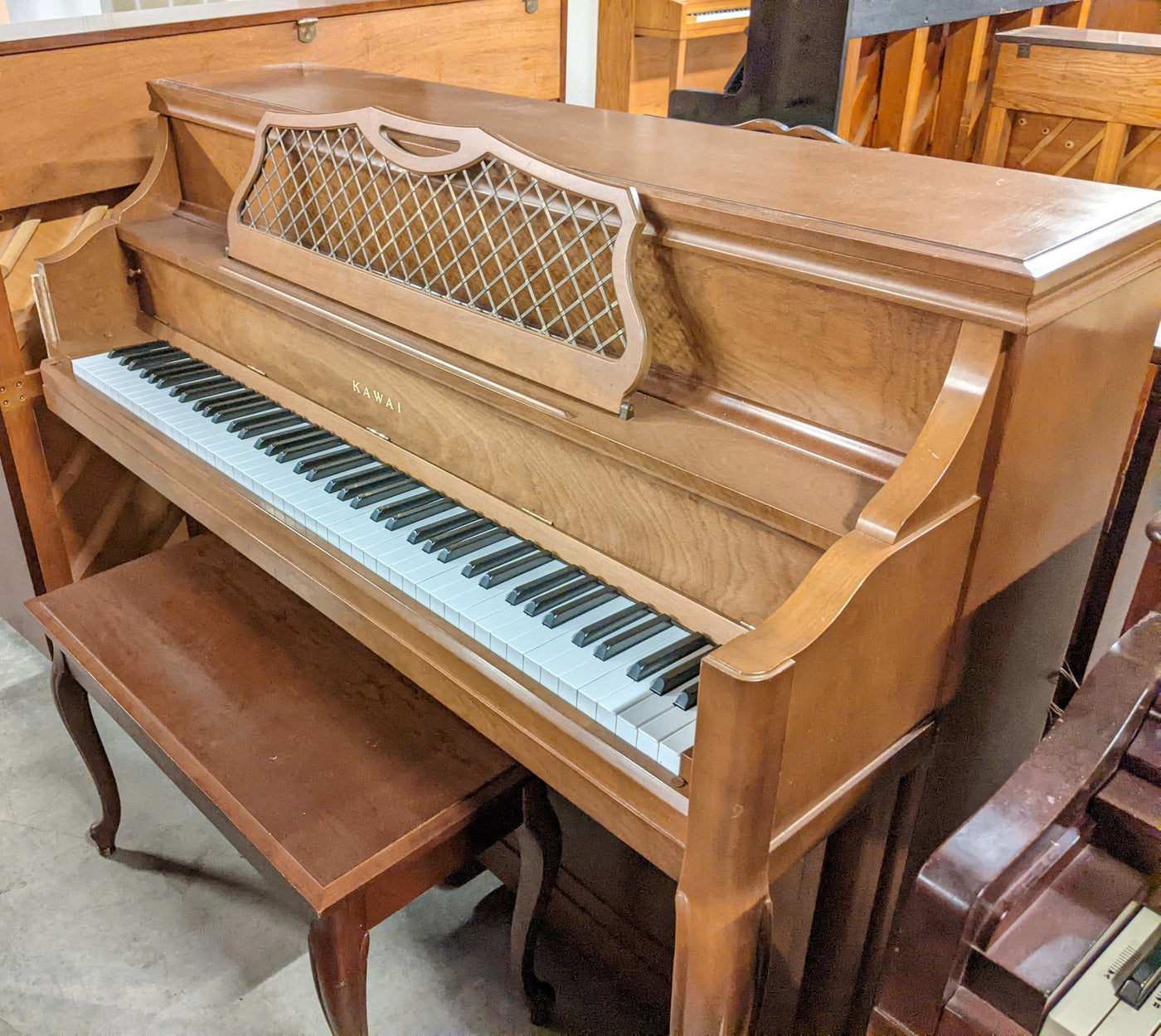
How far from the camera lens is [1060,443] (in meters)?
1.27

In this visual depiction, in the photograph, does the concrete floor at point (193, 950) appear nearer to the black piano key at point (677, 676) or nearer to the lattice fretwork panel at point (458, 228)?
the black piano key at point (677, 676)

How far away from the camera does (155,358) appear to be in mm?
2275

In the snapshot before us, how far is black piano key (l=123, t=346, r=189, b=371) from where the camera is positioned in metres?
2.24

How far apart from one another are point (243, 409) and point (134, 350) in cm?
48

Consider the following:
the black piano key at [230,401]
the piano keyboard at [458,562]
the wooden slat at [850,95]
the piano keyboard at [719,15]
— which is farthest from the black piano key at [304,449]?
the piano keyboard at [719,15]

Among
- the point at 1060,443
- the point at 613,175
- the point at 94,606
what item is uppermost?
the point at 613,175

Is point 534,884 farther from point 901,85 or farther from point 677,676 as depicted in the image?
point 901,85

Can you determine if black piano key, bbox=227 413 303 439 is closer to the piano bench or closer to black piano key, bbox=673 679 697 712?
the piano bench

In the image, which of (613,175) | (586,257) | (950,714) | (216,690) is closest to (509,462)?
(586,257)

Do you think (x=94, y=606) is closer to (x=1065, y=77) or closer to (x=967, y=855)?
(x=967, y=855)

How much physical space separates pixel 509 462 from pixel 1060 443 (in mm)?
763

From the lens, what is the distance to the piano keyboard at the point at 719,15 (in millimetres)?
4512

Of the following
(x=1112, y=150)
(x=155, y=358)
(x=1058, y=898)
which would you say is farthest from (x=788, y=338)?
(x=1112, y=150)

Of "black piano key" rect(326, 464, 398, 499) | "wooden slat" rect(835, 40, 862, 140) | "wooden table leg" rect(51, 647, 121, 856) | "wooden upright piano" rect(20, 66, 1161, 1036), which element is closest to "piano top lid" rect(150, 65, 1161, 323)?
"wooden upright piano" rect(20, 66, 1161, 1036)
